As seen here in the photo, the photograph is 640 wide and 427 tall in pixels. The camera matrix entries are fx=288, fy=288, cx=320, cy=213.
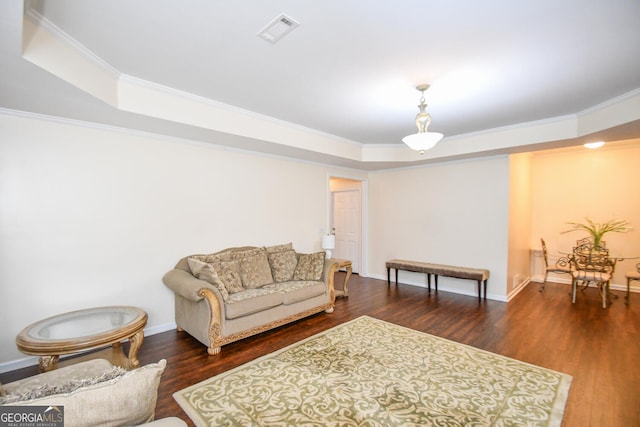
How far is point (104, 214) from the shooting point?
326cm

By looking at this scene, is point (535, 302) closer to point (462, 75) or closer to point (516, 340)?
point (516, 340)

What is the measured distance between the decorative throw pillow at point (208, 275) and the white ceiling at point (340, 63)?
Result: 5.28 feet

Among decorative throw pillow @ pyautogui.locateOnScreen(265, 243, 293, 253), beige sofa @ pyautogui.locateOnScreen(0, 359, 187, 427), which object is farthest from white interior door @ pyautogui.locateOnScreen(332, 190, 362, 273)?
beige sofa @ pyautogui.locateOnScreen(0, 359, 187, 427)

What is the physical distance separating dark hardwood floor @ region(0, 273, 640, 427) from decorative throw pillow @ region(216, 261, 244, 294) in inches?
26.0

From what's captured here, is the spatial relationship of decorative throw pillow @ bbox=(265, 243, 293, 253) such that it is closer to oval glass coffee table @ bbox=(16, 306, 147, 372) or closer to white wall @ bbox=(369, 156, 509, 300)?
oval glass coffee table @ bbox=(16, 306, 147, 372)

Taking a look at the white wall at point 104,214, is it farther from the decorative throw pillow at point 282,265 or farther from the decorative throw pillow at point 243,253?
the decorative throw pillow at point 282,265

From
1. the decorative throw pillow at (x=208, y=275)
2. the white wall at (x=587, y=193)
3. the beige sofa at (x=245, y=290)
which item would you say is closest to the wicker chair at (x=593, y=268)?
the white wall at (x=587, y=193)

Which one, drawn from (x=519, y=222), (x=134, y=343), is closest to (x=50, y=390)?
(x=134, y=343)

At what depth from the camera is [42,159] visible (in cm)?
290

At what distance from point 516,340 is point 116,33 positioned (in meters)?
4.92

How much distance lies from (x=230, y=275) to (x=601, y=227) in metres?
6.89

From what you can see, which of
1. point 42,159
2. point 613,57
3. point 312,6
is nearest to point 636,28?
point 613,57

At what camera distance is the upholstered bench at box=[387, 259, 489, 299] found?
4.95 meters

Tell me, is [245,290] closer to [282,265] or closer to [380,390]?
[282,265]
